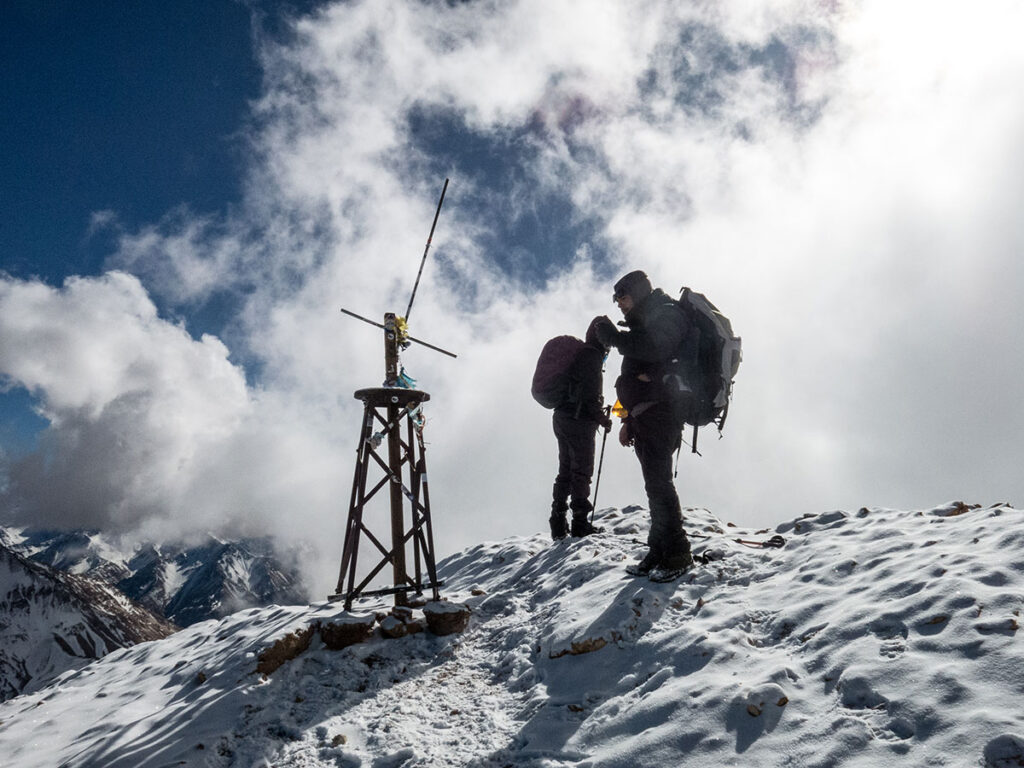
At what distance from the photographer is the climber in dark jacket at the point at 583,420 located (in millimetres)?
9922

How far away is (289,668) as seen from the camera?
21.9ft

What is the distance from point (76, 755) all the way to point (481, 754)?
17.2 feet

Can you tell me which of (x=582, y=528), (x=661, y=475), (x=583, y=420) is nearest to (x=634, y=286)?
(x=661, y=475)

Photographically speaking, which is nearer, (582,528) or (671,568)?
(671,568)

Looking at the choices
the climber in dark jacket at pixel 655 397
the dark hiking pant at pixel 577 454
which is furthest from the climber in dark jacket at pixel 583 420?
the climber in dark jacket at pixel 655 397

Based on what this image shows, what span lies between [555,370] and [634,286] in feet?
10.6

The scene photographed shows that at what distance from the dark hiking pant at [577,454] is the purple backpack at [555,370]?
0.36 metres

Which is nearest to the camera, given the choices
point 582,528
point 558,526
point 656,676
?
point 656,676

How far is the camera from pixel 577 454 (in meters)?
9.95

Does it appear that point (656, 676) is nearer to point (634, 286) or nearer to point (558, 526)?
point (634, 286)

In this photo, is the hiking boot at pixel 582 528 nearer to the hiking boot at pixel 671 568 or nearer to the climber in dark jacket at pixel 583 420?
the climber in dark jacket at pixel 583 420

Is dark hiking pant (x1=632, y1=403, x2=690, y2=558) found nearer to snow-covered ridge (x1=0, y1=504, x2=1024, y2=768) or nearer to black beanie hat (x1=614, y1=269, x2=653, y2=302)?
snow-covered ridge (x1=0, y1=504, x2=1024, y2=768)

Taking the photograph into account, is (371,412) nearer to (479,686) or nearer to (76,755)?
(479,686)

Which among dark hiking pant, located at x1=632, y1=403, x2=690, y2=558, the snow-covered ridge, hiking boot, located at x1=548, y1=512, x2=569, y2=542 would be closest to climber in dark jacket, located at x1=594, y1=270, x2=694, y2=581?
dark hiking pant, located at x1=632, y1=403, x2=690, y2=558
